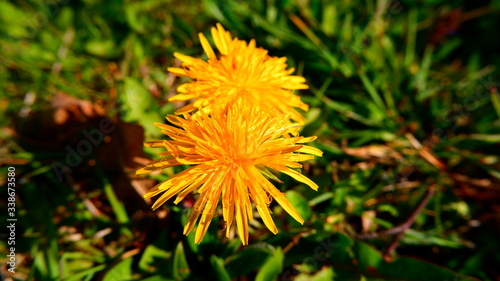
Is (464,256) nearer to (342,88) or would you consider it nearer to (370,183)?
(370,183)

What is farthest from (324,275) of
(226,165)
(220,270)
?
(226,165)

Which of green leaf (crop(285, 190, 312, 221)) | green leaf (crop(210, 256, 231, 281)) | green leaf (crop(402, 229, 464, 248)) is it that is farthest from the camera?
green leaf (crop(402, 229, 464, 248))

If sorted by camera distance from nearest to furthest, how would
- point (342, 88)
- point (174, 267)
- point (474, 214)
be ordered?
point (174, 267), point (474, 214), point (342, 88)

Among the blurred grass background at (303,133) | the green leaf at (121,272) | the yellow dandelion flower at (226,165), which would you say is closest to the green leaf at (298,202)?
the blurred grass background at (303,133)

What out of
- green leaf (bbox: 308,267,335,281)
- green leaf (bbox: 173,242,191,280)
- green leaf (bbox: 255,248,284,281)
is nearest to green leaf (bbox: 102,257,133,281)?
green leaf (bbox: 173,242,191,280)

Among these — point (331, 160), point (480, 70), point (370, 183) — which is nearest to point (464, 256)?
point (370, 183)

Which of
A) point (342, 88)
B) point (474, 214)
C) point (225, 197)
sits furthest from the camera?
point (342, 88)

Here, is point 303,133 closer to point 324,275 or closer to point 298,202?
point 298,202

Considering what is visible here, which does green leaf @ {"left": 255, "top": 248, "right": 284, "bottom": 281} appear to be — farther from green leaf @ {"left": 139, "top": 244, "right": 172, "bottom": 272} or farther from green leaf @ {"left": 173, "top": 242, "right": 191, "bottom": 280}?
green leaf @ {"left": 139, "top": 244, "right": 172, "bottom": 272}
